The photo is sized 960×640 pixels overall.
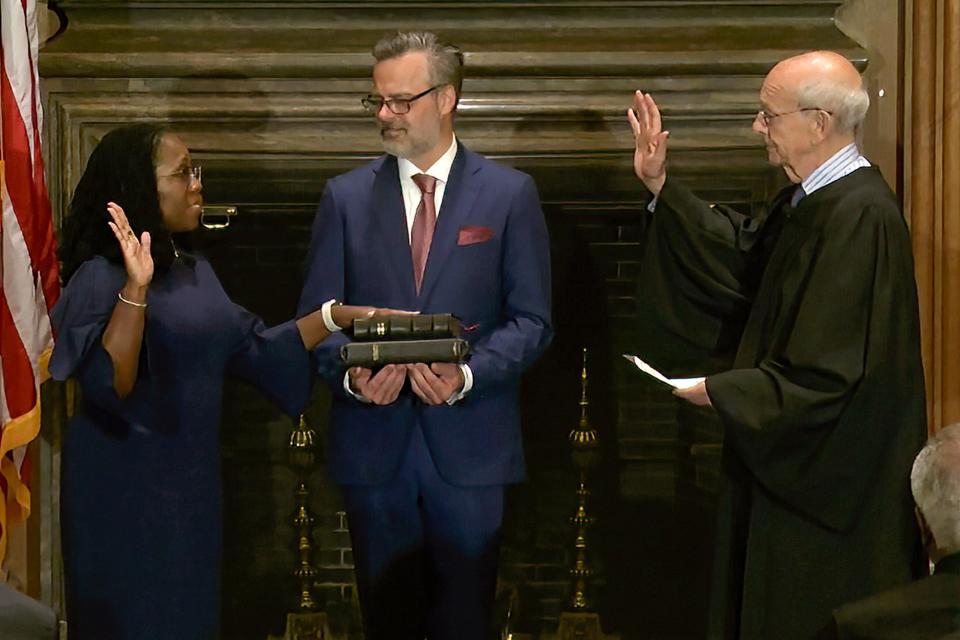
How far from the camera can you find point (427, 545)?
3.98 m

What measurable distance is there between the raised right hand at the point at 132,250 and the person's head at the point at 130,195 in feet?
0.28

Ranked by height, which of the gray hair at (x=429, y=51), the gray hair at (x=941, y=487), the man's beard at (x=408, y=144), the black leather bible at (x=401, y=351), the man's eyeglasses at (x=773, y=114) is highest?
the gray hair at (x=429, y=51)

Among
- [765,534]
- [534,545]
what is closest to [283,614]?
[534,545]

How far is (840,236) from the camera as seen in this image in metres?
3.65

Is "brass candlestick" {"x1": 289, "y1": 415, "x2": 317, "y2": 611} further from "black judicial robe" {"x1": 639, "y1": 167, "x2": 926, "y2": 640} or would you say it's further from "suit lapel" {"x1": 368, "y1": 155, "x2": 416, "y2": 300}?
"black judicial robe" {"x1": 639, "y1": 167, "x2": 926, "y2": 640}

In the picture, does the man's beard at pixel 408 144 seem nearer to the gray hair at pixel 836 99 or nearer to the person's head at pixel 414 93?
the person's head at pixel 414 93

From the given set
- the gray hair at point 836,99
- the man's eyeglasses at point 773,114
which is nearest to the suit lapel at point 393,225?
the man's eyeglasses at point 773,114

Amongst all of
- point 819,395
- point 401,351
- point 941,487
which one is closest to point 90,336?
point 401,351

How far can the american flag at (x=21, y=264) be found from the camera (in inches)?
162

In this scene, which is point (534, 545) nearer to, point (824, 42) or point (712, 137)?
point (712, 137)

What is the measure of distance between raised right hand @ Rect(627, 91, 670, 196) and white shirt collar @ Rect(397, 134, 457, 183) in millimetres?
503

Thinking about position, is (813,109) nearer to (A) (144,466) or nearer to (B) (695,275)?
(B) (695,275)

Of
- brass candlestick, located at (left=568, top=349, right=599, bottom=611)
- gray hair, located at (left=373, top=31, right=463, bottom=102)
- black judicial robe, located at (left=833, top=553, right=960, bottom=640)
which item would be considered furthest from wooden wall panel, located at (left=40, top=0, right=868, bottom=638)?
black judicial robe, located at (left=833, top=553, right=960, bottom=640)

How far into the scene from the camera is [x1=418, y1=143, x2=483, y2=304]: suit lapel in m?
3.95
